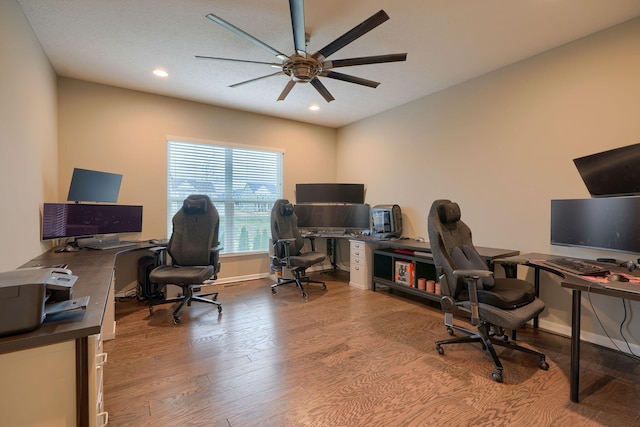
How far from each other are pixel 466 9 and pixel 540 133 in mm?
1518

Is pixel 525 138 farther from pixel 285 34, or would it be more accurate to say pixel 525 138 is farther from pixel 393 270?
pixel 285 34

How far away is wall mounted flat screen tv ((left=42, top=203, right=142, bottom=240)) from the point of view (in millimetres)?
2840

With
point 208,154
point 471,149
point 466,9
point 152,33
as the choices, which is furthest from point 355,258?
point 152,33

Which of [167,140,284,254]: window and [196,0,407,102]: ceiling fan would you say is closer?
[196,0,407,102]: ceiling fan

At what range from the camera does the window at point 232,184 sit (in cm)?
430

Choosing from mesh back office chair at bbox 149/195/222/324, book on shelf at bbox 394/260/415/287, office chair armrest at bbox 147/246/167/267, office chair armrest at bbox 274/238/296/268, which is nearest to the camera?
mesh back office chair at bbox 149/195/222/324

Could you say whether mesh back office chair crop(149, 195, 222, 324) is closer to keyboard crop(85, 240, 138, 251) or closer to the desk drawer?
keyboard crop(85, 240, 138, 251)

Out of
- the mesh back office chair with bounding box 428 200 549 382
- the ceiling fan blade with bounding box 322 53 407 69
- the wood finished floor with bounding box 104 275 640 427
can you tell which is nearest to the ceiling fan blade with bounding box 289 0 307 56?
the ceiling fan blade with bounding box 322 53 407 69

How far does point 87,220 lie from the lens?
3.27 metres

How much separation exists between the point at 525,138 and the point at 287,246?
3.08 m

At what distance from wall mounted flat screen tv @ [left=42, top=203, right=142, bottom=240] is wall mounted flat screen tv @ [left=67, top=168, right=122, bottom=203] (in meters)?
0.11

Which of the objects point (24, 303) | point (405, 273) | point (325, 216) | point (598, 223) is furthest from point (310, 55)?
point (325, 216)

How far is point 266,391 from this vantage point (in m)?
1.94

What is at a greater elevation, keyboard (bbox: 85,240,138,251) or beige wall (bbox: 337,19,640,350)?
beige wall (bbox: 337,19,640,350)
